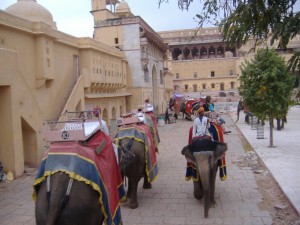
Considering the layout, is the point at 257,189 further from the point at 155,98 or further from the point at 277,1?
the point at 155,98

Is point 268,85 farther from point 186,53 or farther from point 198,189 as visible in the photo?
point 186,53

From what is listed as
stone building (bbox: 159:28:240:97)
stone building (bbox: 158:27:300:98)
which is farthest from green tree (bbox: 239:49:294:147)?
stone building (bbox: 158:27:300:98)

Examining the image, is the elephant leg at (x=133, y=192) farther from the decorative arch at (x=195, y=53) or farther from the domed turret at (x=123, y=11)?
the decorative arch at (x=195, y=53)

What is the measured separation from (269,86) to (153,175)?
6840mm

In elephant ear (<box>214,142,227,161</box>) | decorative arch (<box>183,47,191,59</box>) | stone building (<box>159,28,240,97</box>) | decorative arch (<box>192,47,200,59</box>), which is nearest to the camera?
elephant ear (<box>214,142,227,161</box>)

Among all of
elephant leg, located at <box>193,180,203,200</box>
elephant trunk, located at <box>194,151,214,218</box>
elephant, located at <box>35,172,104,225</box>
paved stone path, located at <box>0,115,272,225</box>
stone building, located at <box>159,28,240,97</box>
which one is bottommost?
paved stone path, located at <box>0,115,272,225</box>

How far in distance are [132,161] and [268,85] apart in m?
7.55

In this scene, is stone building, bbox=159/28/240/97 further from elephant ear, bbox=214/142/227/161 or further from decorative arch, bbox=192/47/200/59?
elephant ear, bbox=214/142/227/161

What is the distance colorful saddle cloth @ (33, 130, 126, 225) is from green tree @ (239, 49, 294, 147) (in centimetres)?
927

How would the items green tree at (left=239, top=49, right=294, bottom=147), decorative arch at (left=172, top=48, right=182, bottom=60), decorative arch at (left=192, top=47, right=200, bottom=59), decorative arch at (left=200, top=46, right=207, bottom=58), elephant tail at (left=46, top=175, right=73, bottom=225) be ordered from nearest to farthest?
elephant tail at (left=46, top=175, right=73, bottom=225)
green tree at (left=239, top=49, right=294, bottom=147)
decorative arch at (left=200, top=46, right=207, bottom=58)
decorative arch at (left=172, top=48, right=182, bottom=60)
decorative arch at (left=192, top=47, right=200, bottom=59)

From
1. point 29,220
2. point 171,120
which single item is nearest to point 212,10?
point 29,220

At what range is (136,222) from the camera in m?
6.38

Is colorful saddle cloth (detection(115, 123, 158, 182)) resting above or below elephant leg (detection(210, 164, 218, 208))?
above

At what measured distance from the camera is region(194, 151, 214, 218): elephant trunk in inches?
238
